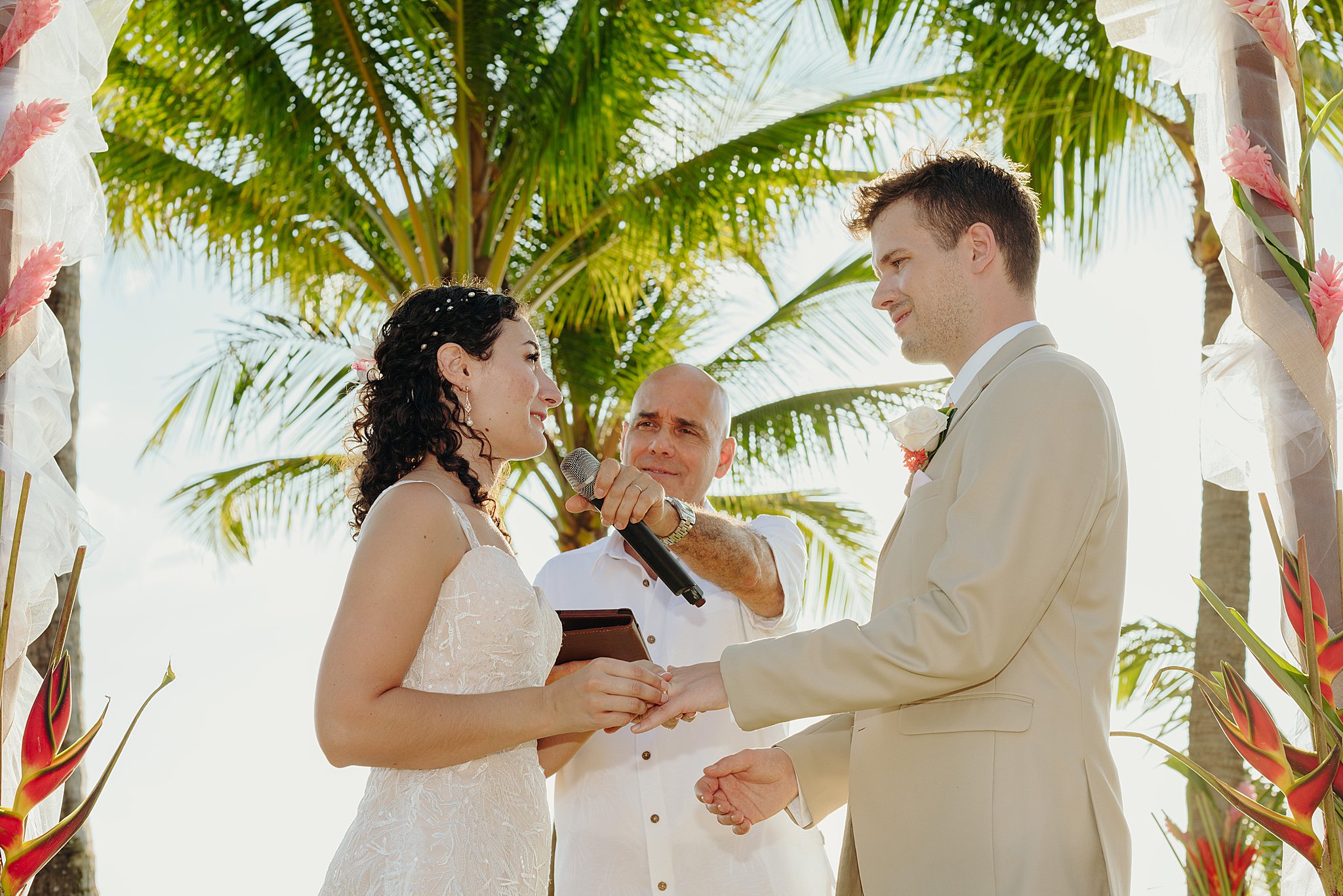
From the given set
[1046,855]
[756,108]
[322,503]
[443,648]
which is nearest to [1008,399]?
[1046,855]

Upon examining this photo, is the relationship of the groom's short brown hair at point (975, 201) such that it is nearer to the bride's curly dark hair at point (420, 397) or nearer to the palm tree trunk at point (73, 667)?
the bride's curly dark hair at point (420, 397)

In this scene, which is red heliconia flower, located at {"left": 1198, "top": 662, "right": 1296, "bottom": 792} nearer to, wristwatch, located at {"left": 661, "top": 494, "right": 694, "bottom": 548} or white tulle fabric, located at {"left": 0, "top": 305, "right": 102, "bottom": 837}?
wristwatch, located at {"left": 661, "top": 494, "right": 694, "bottom": 548}

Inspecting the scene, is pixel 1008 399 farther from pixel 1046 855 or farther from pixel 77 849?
pixel 77 849

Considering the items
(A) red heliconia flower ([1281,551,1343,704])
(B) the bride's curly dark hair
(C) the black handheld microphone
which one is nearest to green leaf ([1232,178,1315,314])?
(A) red heliconia flower ([1281,551,1343,704])

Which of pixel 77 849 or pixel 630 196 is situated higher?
pixel 630 196

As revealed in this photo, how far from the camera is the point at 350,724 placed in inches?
117

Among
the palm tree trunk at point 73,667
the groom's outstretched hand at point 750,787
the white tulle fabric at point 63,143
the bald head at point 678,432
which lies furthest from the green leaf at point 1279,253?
the palm tree trunk at point 73,667

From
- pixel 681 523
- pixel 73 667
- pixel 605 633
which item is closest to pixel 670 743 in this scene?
pixel 681 523

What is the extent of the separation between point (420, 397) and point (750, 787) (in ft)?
4.97

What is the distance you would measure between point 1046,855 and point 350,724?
1.67 metres

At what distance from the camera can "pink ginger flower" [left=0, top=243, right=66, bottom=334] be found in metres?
3.11

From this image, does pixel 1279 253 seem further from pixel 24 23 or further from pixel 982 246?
pixel 24 23

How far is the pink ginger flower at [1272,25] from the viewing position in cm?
315

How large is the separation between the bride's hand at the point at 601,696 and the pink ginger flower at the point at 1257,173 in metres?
2.01
